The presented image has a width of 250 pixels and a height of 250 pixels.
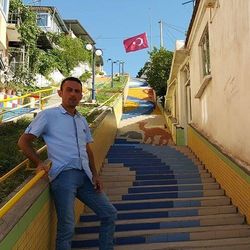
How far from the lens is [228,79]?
679cm

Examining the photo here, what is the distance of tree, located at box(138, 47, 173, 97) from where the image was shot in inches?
1044

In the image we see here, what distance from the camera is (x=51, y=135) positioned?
3.63 metres

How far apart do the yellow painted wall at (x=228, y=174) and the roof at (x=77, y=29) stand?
38711 millimetres

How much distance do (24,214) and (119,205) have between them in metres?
3.34

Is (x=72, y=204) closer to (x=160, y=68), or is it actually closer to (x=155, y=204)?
(x=155, y=204)

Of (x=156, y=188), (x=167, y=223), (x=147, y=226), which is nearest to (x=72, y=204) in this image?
(x=147, y=226)

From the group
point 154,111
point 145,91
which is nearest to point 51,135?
point 154,111

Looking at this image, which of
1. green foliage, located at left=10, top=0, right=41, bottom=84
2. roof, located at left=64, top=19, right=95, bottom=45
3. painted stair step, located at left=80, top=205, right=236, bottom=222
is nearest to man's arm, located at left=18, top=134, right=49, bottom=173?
painted stair step, located at left=80, top=205, right=236, bottom=222

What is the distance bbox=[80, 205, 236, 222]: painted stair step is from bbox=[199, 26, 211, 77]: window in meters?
4.30

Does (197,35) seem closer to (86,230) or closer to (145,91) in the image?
(86,230)

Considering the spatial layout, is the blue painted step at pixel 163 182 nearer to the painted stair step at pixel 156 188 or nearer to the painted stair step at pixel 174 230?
the painted stair step at pixel 156 188

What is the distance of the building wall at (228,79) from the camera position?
5742mm

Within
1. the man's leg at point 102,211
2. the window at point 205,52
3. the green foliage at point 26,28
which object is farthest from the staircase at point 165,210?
the green foliage at point 26,28

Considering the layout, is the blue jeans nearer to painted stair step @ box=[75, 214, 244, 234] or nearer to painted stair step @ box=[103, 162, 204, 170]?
painted stair step @ box=[75, 214, 244, 234]
